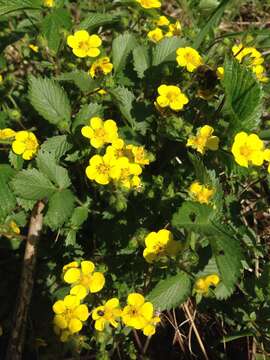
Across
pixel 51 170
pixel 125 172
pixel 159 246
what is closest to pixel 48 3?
pixel 51 170

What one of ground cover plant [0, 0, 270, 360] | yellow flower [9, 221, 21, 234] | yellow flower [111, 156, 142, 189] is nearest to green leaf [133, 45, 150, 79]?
ground cover plant [0, 0, 270, 360]

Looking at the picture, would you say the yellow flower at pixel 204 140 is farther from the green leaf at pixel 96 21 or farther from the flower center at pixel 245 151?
the green leaf at pixel 96 21

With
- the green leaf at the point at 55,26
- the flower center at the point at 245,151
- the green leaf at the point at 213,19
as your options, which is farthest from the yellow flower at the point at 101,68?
the flower center at the point at 245,151

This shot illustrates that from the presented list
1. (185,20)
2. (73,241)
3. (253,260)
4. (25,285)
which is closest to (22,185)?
(73,241)

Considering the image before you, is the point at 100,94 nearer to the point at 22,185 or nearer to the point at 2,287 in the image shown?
the point at 22,185

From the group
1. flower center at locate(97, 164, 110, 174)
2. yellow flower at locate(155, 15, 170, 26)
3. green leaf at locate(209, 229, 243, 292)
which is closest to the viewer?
green leaf at locate(209, 229, 243, 292)

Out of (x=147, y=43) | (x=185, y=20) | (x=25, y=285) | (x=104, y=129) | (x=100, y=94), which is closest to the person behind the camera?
(x=104, y=129)

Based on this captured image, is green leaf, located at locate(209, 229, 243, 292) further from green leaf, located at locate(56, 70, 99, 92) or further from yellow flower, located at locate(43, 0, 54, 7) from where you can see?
yellow flower, located at locate(43, 0, 54, 7)
